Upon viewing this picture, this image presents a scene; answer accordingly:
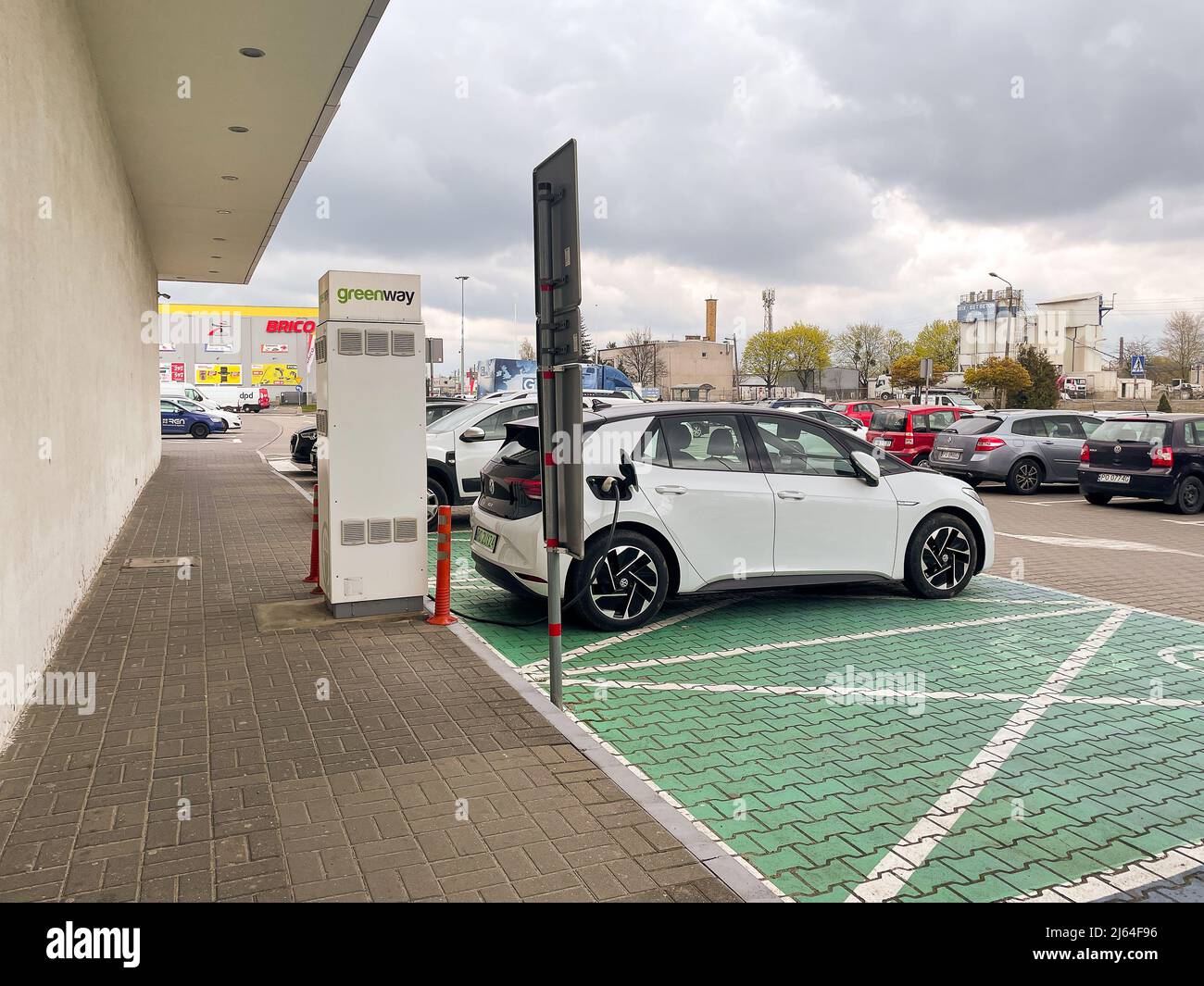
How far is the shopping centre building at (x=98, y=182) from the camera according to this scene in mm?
A: 5426

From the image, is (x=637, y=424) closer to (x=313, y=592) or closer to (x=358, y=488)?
(x=358, y=488)

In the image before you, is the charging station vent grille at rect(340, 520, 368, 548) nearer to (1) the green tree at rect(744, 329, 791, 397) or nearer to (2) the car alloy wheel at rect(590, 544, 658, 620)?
(2) the car alloy wheel at rect(590, 544, 658, 620)

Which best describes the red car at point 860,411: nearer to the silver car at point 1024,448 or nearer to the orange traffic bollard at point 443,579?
the silver car at point 1024,448

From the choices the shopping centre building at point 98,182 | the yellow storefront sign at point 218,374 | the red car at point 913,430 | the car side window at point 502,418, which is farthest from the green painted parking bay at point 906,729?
the yellow storefront sign at point 218,374

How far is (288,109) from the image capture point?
35.2 ft

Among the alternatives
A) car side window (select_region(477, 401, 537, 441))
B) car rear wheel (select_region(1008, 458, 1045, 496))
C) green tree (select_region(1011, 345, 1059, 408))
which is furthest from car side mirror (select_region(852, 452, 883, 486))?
green tree (select_region(1011, 345, 1059, 408))

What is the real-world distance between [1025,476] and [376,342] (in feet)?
49.4

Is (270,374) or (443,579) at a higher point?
(270,374)

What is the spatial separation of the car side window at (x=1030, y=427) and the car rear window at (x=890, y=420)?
3576mm

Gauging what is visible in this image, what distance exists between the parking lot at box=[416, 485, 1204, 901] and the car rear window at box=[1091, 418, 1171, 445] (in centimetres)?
763

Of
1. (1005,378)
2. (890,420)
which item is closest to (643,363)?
(1005,378)

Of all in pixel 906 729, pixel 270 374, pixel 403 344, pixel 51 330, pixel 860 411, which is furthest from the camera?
pixel 270 374

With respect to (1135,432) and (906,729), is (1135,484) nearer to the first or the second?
(1135,432)

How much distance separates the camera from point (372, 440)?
746cm
